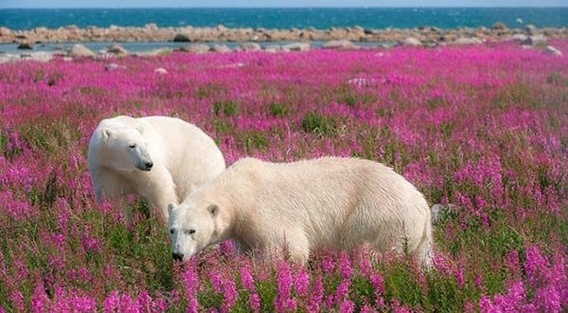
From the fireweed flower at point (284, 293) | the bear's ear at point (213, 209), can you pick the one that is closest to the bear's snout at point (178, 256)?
the bear's ear at point (213, 209)

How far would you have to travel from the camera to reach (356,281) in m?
4.22

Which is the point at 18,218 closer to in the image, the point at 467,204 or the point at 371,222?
the point at 371,222

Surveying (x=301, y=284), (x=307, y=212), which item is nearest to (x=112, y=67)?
(x=307, y=212)

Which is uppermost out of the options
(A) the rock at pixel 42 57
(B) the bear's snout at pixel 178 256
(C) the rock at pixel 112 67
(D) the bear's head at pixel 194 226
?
(D) the bear's head at pixel 194 226

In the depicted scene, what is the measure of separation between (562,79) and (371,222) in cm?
1169

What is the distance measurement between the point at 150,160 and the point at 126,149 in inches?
9.2

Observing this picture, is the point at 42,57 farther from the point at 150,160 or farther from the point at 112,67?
the point at 150,160

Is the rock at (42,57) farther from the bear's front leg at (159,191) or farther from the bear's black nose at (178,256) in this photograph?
the bear's black nose at (178,256)

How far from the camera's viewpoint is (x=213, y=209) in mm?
4707

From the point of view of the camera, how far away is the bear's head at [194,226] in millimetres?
4496

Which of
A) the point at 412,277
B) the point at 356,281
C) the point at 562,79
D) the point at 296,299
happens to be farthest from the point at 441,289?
the point at 562,79

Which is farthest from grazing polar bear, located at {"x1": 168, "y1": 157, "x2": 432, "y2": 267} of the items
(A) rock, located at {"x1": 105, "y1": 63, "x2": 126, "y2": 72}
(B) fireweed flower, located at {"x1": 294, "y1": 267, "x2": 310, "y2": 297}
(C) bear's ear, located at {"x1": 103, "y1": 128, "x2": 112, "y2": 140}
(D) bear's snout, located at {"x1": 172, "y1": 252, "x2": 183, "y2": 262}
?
(A) rock, located at {"x1": 105, "y1": 63, "x2": 126, "y2": 72}

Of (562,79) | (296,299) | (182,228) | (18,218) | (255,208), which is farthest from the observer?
(562,79)

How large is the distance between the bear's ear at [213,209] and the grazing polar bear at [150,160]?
1.01 m
